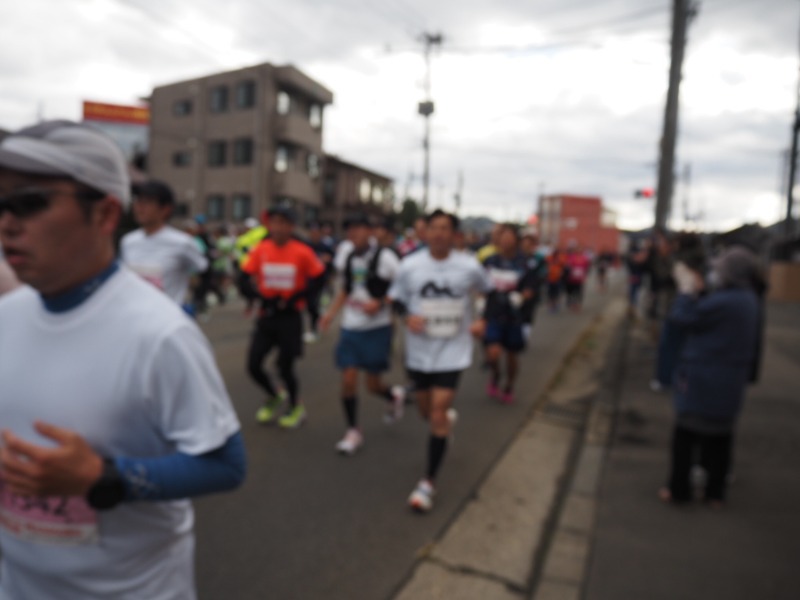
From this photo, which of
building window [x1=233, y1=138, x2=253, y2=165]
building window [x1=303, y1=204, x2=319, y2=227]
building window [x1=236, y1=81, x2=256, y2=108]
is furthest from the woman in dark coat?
building window [x1=303, y1=204, x2=319, y2=227]

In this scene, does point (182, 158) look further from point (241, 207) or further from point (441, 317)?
point (441, 317)

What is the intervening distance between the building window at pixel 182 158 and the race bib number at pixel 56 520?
36871 millimetres

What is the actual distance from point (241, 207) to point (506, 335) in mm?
28598

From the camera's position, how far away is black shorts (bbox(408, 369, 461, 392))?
4348 mm

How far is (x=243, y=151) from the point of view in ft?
110

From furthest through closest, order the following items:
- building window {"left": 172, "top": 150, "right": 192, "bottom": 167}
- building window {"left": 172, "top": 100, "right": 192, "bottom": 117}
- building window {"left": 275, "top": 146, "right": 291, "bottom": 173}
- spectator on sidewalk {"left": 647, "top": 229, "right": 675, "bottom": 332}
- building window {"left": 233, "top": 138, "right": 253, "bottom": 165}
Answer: building window {"left": 172, "top": 150, "right": 192, "bottom": 167} < building window {"left": 172, "top": 100, "right": 192, "bottom": 117} < building window {"left": 275, "top": 146, "right": 291, "bottom": 173} < building window {"left": 233, "top": 138, "right": 253, "bottom": 165} < spectator on sidewalk {"left": 647, "top": 229, "right": 675, "bottom": 332}

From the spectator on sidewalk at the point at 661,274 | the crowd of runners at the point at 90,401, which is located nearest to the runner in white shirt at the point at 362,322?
the crowd of runners at the point at 90,401

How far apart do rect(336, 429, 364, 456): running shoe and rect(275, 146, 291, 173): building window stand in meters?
30.2

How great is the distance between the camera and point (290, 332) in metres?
5.65

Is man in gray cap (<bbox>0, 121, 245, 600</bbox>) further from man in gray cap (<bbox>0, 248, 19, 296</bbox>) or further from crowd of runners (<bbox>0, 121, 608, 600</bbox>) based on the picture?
man in gray cap (<bbox>0, 248, 19, 296</bbox>)

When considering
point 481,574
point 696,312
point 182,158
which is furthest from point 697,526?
point 182,158

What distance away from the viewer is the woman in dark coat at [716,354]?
406 cm

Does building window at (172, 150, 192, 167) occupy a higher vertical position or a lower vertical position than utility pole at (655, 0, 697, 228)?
higher

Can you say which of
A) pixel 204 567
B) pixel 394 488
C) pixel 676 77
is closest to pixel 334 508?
pixel 394 488
